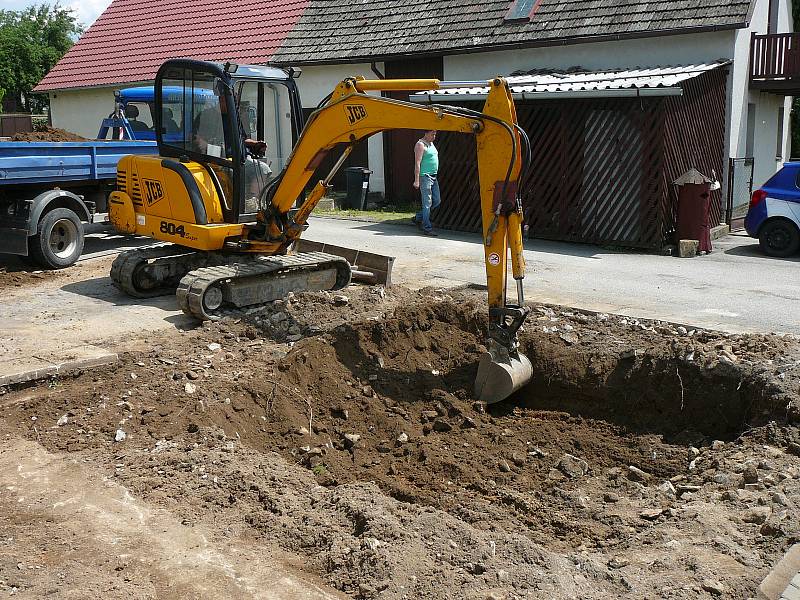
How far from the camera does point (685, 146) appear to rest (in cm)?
1481

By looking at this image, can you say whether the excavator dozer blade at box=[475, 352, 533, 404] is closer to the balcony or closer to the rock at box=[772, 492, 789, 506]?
the rock at box=[772, 492, 789, 506]

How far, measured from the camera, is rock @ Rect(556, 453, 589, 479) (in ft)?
20.1

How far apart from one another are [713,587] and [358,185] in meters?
16.0

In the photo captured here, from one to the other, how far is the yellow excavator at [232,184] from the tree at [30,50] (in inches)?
1505

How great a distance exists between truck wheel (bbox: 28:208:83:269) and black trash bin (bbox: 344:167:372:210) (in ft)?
26.6

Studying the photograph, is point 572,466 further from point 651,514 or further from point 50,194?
point 50,194

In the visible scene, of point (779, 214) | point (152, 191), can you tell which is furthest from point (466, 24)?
point (152, 191)

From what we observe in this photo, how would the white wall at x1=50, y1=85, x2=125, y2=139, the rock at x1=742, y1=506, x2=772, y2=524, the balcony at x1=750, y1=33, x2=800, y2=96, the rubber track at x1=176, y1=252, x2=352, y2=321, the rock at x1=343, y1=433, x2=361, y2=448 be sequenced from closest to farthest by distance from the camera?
the rock at x1=742, y1=506, x2=772, y2=524 → the rock at x1=343, y1=433, x2=361, y2=448 → the rubber track at x1=176, y1=252, x2=352, y2=321 → the balcony at x1=750, y1=33, x2=800, y2=96 → the white wall at x1=50, y1=85, x2=125, y2=139

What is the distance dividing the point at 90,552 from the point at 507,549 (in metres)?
2.34

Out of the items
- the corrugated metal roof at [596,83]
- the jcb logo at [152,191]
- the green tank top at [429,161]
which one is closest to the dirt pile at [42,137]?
the jcb logo at [152,191]

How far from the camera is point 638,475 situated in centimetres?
605

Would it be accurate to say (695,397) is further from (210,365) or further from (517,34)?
(517,34)

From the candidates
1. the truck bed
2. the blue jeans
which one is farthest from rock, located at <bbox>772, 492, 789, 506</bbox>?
the blue jeans

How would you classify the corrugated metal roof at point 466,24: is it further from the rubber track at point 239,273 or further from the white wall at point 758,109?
the rubber track at point 239,273
